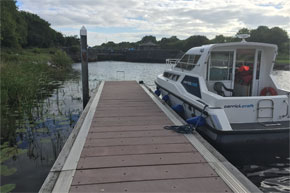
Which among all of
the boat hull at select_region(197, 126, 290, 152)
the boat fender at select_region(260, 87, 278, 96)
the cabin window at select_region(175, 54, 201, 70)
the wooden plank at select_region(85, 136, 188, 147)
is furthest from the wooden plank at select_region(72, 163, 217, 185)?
the cabin window at select_region(175, 54, 201, 70)

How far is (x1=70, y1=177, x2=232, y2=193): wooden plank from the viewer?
2730 millimetres

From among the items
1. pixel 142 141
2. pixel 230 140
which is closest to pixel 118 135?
pixel 142 141

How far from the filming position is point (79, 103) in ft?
35.2

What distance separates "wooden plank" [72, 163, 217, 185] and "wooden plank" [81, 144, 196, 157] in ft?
1.73

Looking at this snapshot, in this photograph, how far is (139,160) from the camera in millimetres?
3494

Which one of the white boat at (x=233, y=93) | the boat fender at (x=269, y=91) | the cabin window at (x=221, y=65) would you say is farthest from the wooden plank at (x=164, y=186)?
the boat fender at (x=269, y=91)

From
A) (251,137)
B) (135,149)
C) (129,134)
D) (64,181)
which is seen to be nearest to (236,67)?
A: (251,137)

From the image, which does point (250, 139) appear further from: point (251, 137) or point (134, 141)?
point (134, 141)

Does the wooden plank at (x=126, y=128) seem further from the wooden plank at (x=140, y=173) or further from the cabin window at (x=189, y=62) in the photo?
the cabin window at (x=189, y=62)

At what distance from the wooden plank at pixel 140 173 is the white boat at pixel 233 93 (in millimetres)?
1997

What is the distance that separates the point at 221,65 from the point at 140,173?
179 inches

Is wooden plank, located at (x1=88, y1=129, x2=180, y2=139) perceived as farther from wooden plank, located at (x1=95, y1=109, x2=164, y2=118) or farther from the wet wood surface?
wooden plank, located at (x1=95, y1=109, x2=164, y2=118)

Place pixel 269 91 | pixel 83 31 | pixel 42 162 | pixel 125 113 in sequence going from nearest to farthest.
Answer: pixel 42 162, pixel 125 113, pixel 269 91, pixel 83 31

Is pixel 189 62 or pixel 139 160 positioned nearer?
pixel 139 160
